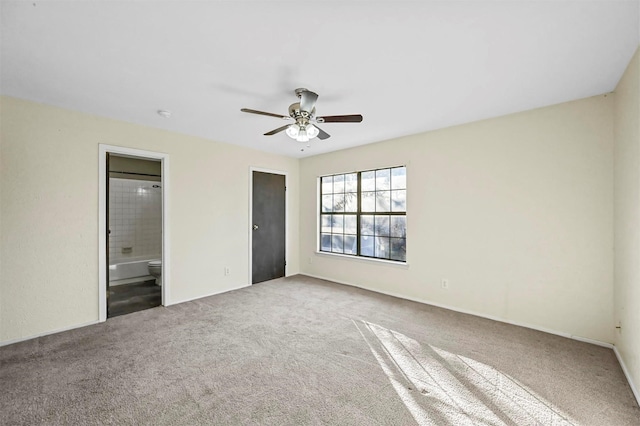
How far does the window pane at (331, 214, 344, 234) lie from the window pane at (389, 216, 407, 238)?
3.21 feet

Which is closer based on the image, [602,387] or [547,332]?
[602,387]

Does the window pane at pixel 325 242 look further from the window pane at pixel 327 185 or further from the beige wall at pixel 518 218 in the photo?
the beige wall at pixel 518 218

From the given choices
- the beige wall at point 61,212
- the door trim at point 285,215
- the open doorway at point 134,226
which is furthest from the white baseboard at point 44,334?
the door trim at point 285,215

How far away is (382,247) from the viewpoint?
434 centimetres

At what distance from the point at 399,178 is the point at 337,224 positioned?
4.73 feet

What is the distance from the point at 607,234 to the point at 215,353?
12.4 feet

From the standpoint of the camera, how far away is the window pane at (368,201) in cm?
443

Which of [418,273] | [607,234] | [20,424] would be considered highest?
[607,234]

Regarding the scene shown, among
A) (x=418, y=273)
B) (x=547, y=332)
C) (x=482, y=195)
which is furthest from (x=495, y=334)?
(x=482, y=195)

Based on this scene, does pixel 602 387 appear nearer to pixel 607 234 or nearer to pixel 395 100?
pixel 607 234

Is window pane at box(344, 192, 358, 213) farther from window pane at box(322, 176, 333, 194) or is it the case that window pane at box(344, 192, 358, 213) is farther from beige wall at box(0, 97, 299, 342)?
beige wall at box(0, 97, 299, 342)

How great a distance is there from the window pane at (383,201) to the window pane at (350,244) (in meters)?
0.71

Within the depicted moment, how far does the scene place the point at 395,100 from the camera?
104 inches

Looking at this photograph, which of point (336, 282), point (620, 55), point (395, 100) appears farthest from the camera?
point (336, 282)
